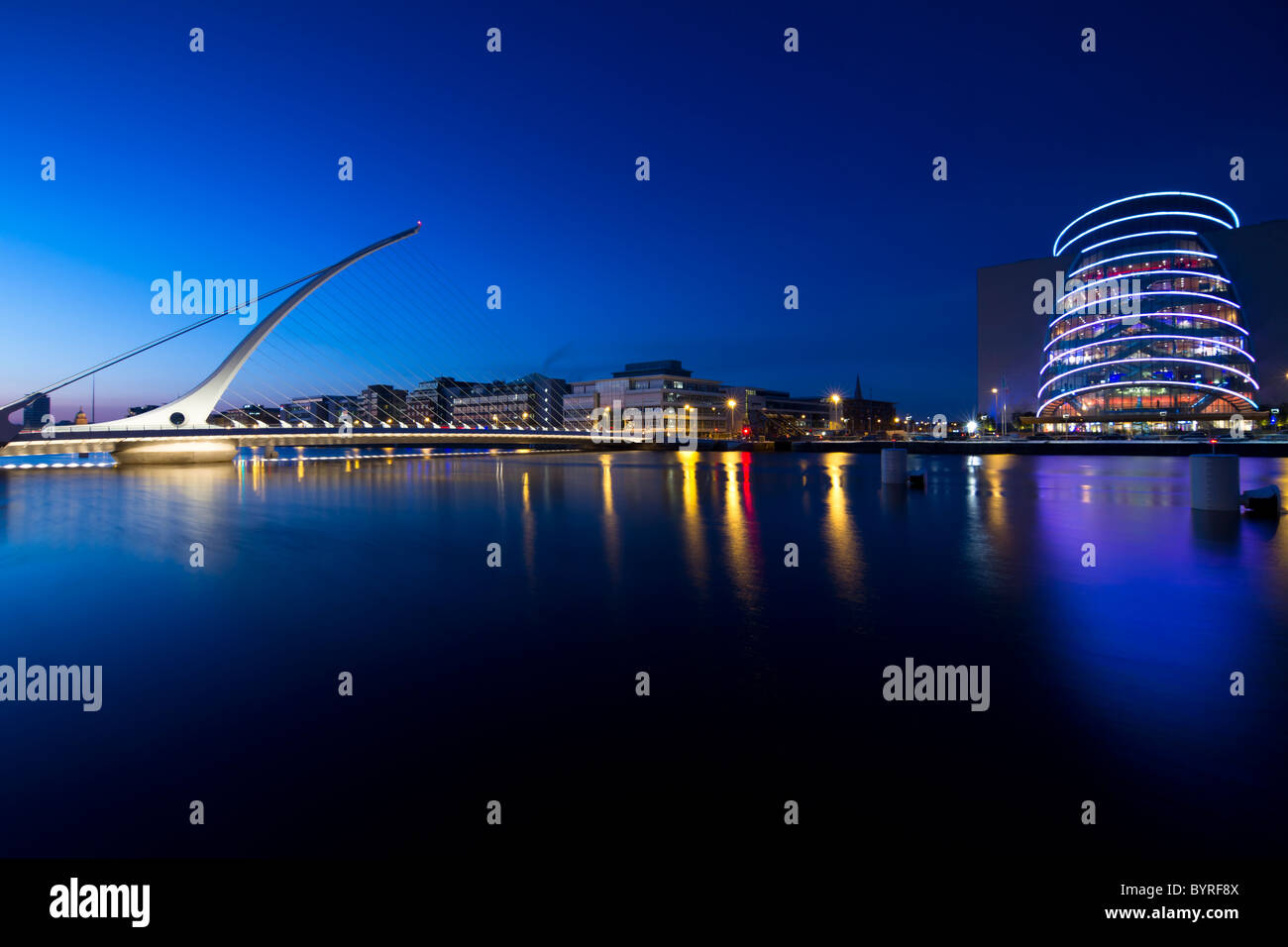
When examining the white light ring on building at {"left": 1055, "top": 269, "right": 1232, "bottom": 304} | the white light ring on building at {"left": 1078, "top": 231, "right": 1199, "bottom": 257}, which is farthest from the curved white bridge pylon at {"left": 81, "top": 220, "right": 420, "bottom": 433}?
the white light ring on building at {"left": 1078, "top": 231, "right": 1199, "bottom": 257}

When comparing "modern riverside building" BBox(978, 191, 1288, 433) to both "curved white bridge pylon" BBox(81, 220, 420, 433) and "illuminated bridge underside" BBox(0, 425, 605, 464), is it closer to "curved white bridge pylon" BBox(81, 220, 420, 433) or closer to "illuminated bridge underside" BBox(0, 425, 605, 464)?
"illuminated bridge underside" BBox(0, 425, 605, 464)

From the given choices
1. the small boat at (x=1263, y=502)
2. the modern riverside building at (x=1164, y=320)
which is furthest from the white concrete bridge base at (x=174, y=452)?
the modern riverside building at (x=1164, y=320)

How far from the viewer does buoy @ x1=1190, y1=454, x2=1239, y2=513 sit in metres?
14.9

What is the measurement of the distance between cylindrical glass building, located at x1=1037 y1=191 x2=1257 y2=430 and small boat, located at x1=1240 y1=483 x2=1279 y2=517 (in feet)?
245

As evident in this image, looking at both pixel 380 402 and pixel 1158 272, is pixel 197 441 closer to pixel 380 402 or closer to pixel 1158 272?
pixel 1158 272

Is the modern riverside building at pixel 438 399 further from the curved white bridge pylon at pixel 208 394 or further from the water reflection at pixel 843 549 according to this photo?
the water reflection at pixel 843 549

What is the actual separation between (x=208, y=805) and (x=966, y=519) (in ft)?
49.2

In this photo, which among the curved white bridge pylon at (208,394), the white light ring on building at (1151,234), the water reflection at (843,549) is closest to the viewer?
the water reflection at (843,549)

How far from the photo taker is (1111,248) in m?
83.2

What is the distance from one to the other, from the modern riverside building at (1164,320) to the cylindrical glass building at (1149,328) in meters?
0.13

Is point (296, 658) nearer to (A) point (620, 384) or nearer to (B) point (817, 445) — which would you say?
(B) point (817, 445)

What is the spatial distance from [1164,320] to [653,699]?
314 ft

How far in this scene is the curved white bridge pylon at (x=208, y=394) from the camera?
47.8 m
